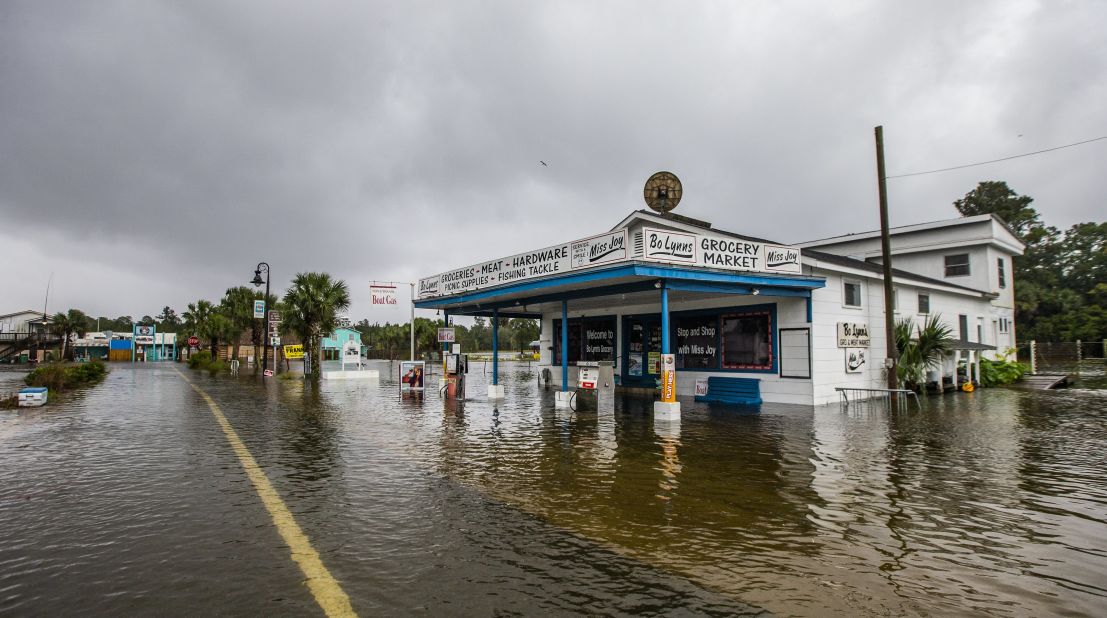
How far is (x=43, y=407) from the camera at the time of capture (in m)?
17.0

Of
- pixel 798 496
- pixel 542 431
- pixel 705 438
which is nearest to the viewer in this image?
pixel 798 496

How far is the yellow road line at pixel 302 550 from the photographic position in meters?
A: 3.89

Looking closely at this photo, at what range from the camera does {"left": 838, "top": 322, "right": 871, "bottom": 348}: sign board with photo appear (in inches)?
703

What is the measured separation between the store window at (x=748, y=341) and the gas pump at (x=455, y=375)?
9187mm

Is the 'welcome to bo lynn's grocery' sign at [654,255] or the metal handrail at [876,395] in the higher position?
the 'welcome to bo lynn's grocery' sign at [654,255]

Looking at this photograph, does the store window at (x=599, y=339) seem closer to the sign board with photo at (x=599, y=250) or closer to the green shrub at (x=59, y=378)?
the sign board with photo at (x=599, y=250)

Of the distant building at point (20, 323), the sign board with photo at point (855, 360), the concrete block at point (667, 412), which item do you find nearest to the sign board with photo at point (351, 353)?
the concrete block at point (667, 412)

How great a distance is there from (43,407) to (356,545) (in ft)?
60.3

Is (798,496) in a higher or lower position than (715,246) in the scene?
lower

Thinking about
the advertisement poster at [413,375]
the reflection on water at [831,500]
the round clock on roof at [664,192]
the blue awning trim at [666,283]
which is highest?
the round clock on roof at [664,192]

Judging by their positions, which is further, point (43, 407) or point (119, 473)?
point (43, 407)

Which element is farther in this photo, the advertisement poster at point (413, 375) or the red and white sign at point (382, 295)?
the red and white sign at point (382, 295)

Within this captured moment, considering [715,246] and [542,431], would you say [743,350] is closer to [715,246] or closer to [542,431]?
[715,246]

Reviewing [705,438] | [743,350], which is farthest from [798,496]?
[743,350]
